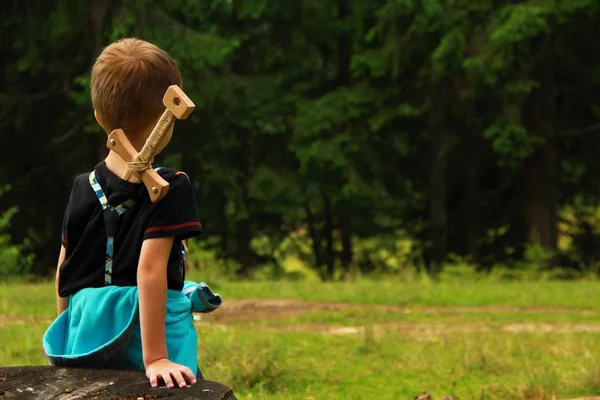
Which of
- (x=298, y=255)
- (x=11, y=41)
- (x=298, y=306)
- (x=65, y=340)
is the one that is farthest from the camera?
(x=298, y=255)

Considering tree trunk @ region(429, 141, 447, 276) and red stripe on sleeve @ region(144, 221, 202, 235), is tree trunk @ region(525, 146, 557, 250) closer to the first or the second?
tree trunk @ region(429, 141, 447, 276)

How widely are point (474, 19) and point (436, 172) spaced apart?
187 inches

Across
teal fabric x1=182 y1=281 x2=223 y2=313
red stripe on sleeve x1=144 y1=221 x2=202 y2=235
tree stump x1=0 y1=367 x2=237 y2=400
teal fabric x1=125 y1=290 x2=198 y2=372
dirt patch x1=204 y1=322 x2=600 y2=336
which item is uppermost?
red stripe on sleeve x1=144 y1=221 x2=202 y2=235

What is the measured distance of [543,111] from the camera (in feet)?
69.7

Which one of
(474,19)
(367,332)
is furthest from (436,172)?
(367,332)

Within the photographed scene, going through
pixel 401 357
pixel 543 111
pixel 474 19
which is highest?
pixel 474 19

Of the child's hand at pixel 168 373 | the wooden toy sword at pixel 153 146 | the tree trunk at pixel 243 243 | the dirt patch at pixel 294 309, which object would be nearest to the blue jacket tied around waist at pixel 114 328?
the child's hand at pixel 168 373

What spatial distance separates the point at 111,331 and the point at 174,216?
0.42 metres

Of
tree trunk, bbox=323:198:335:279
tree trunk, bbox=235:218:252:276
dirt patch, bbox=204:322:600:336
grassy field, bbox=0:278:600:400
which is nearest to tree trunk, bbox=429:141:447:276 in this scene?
tree trunk, bbox=323:198:335:279

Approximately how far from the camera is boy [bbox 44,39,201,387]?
3039 millimetres

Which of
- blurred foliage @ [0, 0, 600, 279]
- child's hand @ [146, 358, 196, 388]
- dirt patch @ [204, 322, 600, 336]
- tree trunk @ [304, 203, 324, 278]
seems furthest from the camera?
tree trunk @ [304, 203, 324, 278]

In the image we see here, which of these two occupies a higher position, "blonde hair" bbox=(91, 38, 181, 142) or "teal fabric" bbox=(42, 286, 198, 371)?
"blonde hair" bbox=(91, 38, 181, 142)

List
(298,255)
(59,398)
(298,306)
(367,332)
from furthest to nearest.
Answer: (298,255)
(298,306)
(367,332)
(59,398)

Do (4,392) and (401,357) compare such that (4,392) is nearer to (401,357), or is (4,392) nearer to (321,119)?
(401,357)
